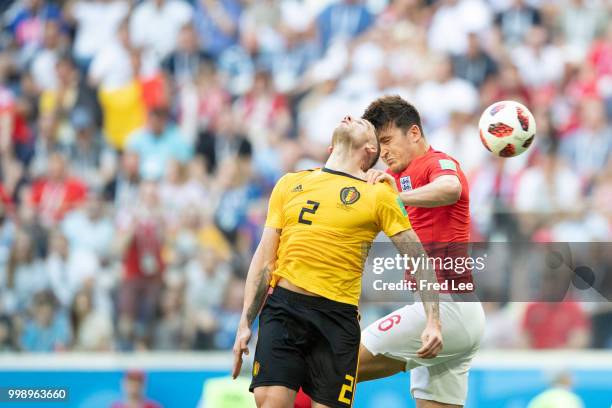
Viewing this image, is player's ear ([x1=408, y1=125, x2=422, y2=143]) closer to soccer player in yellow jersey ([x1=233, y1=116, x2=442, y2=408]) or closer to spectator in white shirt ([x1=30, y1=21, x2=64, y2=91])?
soccer player in yellow jersey ([x1=233, y1=116, x2=442, y2=408])

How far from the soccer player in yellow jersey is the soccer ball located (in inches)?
48.2

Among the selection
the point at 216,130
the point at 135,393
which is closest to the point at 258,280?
the point at 135,393

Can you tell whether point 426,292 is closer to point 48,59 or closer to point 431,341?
point 431,341

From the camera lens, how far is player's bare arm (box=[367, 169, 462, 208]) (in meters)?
6.59

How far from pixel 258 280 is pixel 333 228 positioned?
1.89 ft

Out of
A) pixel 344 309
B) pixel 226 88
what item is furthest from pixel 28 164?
pixel 344 309

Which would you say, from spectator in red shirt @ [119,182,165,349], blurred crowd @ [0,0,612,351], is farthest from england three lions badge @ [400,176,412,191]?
spectator in red shirt @ [119,182,165,349]

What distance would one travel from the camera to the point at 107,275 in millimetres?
11328

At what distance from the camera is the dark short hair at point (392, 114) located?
711cm

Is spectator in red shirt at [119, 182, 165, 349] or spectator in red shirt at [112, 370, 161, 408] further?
spectator in red shirt at [119, 182, 165, 349]

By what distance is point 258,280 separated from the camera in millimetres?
6598

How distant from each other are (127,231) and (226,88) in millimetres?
3936

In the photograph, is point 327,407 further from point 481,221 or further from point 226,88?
point 226,88

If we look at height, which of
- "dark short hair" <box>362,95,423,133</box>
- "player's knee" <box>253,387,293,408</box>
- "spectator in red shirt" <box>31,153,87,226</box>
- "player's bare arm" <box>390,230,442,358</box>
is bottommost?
"player's knee" <box>253,387,293,408</box>
